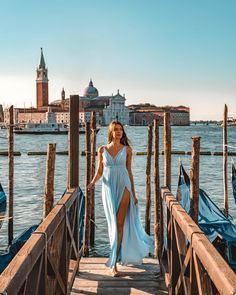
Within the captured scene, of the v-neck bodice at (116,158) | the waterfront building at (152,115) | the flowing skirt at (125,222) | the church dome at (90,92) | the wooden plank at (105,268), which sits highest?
the church dome at (90,92)

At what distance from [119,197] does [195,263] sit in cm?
146

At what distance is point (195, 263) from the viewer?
2100 mm

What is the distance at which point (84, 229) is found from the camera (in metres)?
5.67

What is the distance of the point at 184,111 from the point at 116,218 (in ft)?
367

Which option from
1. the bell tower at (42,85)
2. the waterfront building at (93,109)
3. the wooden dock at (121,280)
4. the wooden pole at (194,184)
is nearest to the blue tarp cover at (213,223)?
the wooden pole at (194,184)

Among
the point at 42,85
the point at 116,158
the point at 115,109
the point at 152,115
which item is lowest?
the point at 116,158

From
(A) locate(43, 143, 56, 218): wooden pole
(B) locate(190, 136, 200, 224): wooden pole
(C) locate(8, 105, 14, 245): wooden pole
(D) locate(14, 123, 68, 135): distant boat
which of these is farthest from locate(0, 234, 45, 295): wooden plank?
(D) locate(14, 123, 68, 135): distant boat

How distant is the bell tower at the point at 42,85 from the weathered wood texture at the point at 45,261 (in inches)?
4004

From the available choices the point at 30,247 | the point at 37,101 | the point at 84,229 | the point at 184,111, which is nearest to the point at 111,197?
the point at 30,247

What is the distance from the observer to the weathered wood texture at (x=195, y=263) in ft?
5.22

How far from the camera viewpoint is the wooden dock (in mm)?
3311

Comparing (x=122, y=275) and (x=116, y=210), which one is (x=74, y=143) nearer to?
(x=116, y=210)

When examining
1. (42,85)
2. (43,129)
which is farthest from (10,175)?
(42,85)

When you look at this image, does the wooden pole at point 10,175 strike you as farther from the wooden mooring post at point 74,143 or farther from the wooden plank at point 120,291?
the wooden plank at point 120,291
